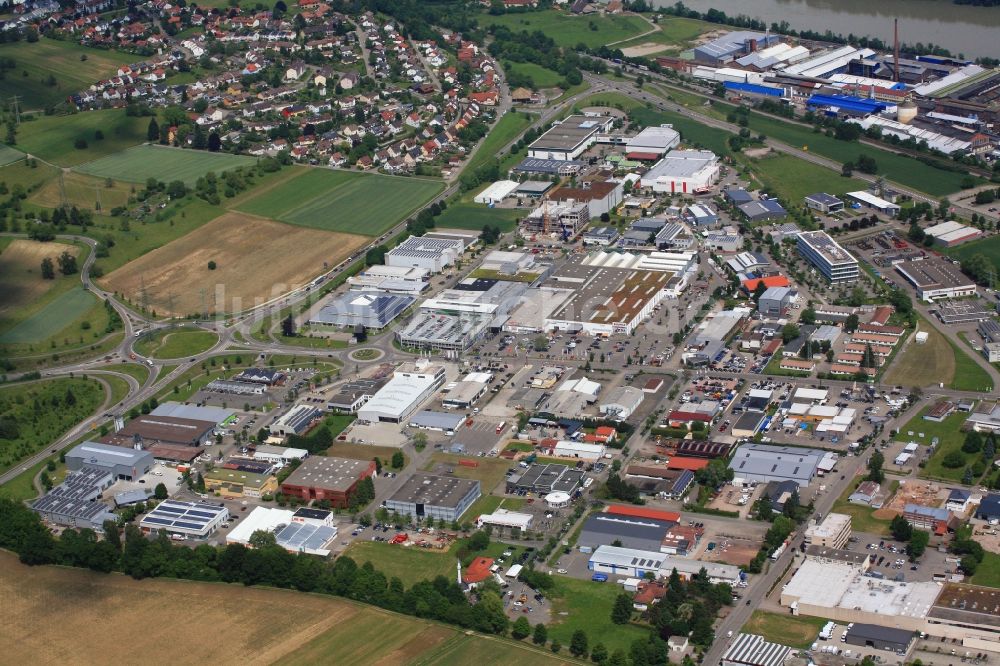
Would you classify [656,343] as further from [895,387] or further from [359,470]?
[359,470]

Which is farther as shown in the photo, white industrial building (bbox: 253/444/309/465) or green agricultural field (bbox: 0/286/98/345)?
green agricultural field (bbox: 0/286/98/345)

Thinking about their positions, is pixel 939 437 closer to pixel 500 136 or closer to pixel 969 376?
pixel 969 376

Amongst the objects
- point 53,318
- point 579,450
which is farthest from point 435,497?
point 53,318

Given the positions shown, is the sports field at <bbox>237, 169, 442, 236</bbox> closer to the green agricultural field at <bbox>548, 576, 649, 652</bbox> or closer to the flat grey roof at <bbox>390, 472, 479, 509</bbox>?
the flat grey roof at <bbox>390, 472, 479, 509</bbox>

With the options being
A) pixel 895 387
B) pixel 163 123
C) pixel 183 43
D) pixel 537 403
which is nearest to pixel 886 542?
pixel 895 387

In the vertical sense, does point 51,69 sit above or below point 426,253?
above

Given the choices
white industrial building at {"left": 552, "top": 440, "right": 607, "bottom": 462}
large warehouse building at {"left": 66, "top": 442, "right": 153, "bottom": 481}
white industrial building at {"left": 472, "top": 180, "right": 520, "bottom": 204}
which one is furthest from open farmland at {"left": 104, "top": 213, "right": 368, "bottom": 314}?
white industrial building at {"left": 552, "top": 440, "right": 607, "bottom": 462}

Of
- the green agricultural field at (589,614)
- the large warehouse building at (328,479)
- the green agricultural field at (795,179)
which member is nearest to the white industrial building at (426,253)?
the green agricultural field at (795,179)
